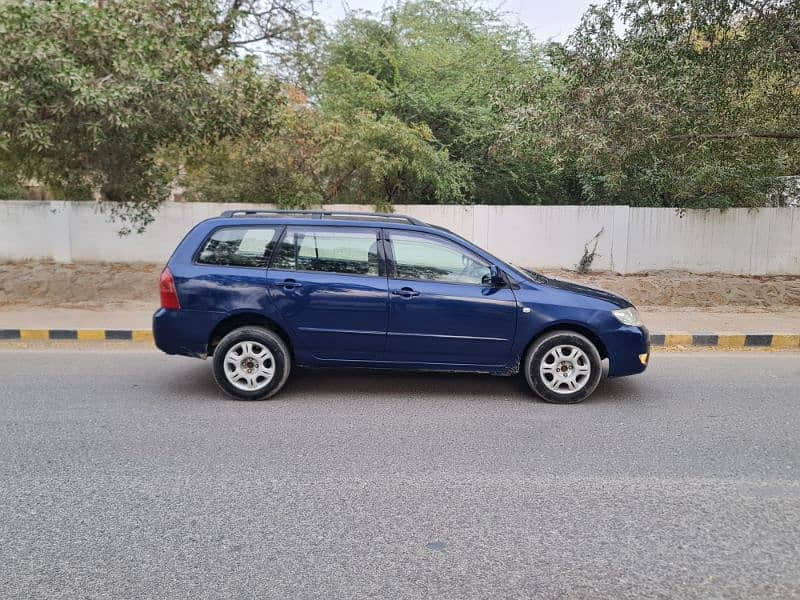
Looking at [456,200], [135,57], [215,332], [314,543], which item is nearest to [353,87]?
[456,200]

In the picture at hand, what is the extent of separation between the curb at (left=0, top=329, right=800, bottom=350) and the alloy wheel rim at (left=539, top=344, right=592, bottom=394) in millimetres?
3446

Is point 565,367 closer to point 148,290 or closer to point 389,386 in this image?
point 389,386

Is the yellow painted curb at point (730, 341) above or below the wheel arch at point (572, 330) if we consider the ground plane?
below

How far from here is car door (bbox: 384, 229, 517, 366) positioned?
5812mm

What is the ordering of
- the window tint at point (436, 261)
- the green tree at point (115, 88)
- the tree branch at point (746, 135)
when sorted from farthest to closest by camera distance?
the tree branch at point (746, 135), the green tree at point (115, 88), the window tint at point (436, 261)

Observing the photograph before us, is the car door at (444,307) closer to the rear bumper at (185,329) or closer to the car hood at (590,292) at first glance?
the car hood at (590,292)

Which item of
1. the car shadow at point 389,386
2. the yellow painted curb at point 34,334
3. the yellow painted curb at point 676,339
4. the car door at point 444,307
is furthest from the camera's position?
the yellow painted curb at point 676,339

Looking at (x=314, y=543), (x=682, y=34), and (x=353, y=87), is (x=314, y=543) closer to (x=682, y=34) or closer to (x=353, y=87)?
(x=682, y=34)

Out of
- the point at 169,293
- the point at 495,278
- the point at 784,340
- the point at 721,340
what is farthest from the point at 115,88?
the point at 784,340

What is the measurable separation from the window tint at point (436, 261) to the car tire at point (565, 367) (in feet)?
2.82

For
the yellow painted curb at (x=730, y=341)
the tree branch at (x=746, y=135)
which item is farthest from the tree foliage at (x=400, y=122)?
the yellow painted curb at (x=730, y=341)

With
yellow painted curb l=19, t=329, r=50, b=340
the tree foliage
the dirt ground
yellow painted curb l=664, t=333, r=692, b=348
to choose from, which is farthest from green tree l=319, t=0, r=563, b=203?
yellow painted curb l=19, t=329, r=50, b=340

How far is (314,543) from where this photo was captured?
329 cm

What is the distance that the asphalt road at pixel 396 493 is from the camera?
9.87 ft
